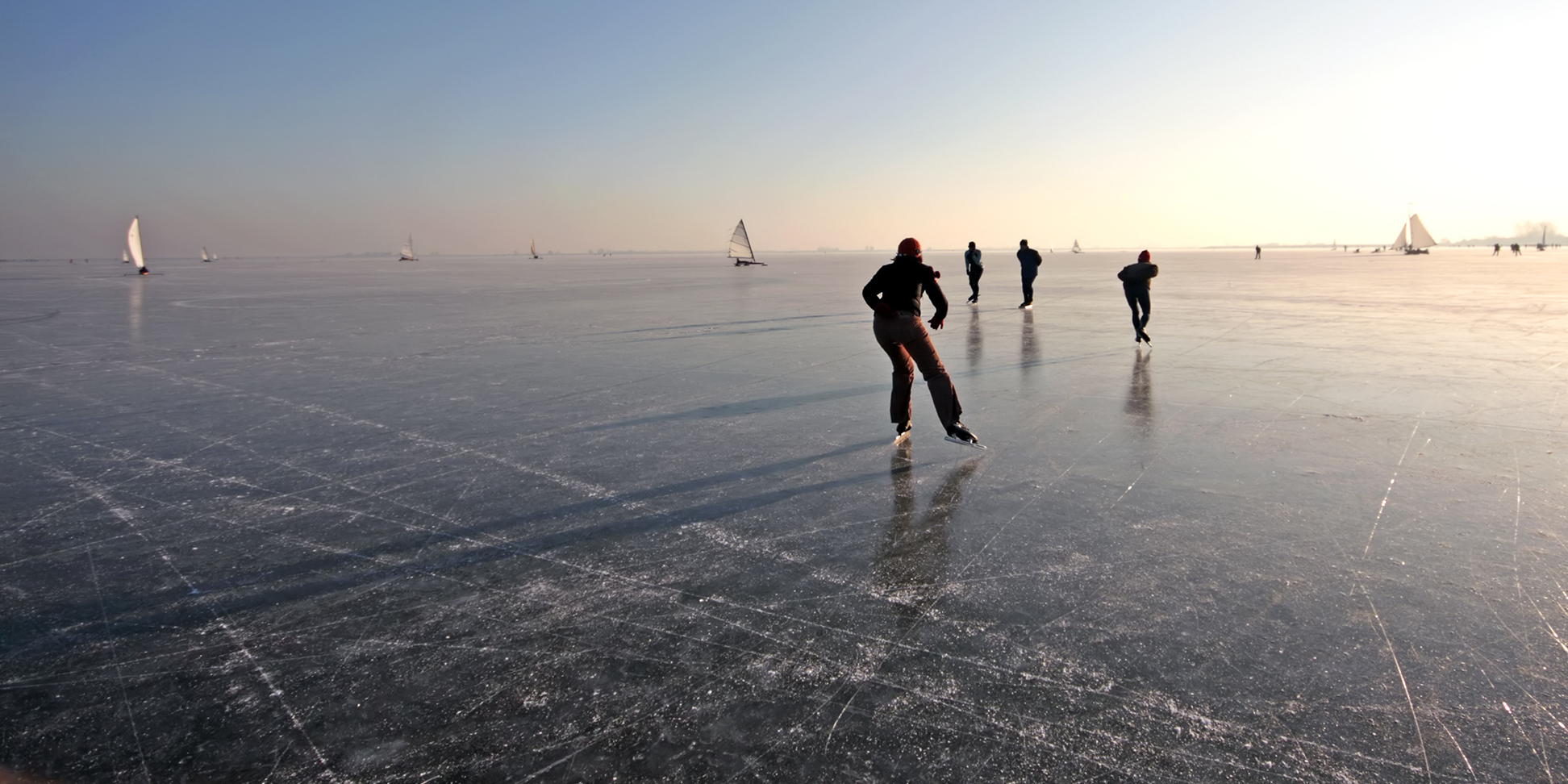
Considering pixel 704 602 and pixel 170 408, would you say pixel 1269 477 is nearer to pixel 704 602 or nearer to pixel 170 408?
pixel 704 602

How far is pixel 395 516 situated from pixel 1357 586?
479 centimetres

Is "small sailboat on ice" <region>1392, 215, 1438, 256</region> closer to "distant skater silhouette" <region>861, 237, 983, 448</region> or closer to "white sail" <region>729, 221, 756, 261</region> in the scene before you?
"white sail" <region>729, 221, 756, 261</region>

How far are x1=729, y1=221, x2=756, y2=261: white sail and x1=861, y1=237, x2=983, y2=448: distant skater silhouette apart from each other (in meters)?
54.0

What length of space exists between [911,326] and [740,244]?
5653 cm

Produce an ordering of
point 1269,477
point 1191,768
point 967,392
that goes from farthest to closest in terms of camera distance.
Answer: point 967,392 → point 1269,477 → point 1191,768

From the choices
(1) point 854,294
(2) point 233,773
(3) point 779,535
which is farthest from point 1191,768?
(1) point 854,294

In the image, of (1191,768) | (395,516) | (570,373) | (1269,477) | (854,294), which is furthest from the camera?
(854,294)

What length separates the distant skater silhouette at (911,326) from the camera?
594cm

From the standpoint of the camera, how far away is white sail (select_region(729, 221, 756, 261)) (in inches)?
2351

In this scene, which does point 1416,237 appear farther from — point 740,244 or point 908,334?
point 908,334

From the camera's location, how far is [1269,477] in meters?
5.04

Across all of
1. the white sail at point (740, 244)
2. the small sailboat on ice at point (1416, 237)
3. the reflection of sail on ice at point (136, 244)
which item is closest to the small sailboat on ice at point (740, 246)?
the white sail at point (740, 244)

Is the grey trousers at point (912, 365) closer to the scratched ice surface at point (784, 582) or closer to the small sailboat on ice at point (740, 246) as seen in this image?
the scratched ice surface at point (784, 582)

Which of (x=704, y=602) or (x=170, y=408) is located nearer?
(x=704, y=602)
